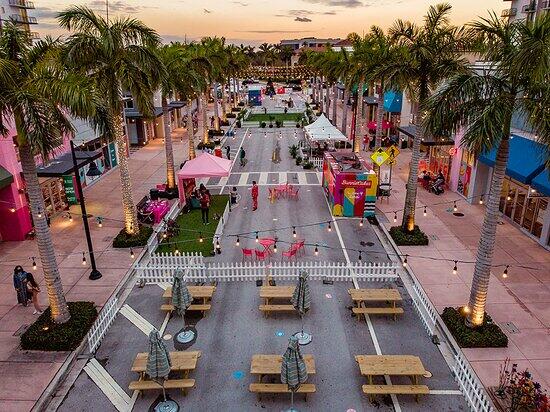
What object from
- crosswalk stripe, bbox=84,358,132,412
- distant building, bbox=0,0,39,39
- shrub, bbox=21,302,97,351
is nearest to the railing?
shrub, bbox=21,302,97,351

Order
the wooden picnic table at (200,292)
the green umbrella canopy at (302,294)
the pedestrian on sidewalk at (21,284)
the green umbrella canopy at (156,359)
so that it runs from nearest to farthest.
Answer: the green umbrella canopy at (156,359)
the green umbrella canopy at (302,294)
the pedestrian on sidewalk at (21,284)
the wooden picnic table at (200,292)

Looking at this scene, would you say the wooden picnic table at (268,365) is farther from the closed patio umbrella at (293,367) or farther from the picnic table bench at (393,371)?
the picnic table bench at (393,371)

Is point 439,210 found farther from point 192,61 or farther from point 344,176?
point 192,61

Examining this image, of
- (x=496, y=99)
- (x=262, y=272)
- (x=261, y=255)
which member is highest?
(x=496, y=99)

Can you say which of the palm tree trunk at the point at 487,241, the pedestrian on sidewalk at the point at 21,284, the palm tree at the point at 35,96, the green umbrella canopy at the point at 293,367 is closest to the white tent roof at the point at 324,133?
the palm tree trunk at the point at 487,241

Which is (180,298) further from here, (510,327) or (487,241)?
(510,327)

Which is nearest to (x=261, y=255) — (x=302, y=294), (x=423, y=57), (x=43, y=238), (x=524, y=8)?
(x=302, y=294)

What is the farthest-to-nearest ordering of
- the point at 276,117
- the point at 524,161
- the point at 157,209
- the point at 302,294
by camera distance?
the point at 276,117 → the point at 157,209 → the point at 524,161 → the point at 302,294
